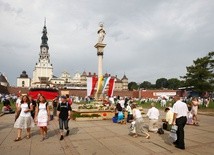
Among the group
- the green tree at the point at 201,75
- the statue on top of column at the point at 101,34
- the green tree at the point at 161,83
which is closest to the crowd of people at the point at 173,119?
the statue on top of column at the point at 101,34

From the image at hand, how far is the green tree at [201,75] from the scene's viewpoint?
41.1 m

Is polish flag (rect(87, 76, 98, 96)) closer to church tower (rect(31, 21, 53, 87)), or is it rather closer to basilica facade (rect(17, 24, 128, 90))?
basilica facade (rect(17, 24, 128, 90))

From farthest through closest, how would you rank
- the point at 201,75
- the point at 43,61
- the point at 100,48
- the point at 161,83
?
1. the point at 161,83
2. the point at 43,61
3. the point at 201,75
4. the point at 100,48

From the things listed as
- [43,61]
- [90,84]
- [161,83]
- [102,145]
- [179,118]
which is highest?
[43,61]

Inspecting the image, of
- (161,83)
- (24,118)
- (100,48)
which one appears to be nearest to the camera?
(24,118)

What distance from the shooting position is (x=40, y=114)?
380 inches

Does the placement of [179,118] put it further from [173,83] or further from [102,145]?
[173,83]

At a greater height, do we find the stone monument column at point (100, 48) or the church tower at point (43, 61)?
the church tower at point (43, 61)

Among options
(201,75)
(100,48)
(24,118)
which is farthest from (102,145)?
(201,75)

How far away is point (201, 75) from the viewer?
41.8 metres

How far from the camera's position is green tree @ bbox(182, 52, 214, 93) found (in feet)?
135

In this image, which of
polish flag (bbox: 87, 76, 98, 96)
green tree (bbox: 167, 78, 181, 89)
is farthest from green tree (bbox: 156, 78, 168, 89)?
polish flag (bbox: 87, 76, 98, 96)

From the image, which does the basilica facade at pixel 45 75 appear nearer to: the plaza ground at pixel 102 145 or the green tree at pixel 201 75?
the green tree at pixel 201 75

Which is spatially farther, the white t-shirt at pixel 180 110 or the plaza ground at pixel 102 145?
the white t-shirt at pixel 180 110
